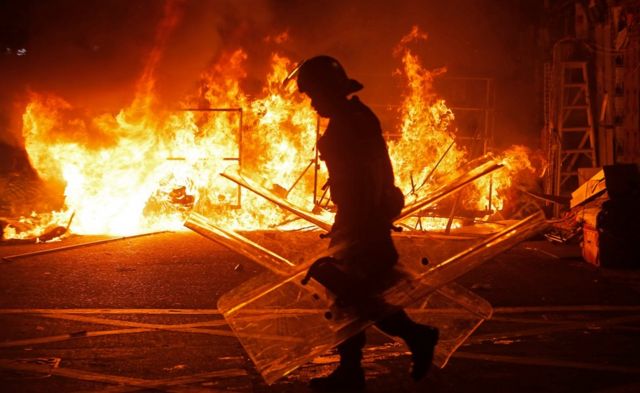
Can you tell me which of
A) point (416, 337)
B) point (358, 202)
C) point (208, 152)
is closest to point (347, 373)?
point (416, 337)

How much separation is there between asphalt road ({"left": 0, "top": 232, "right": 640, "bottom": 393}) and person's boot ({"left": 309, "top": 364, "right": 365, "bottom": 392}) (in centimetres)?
11

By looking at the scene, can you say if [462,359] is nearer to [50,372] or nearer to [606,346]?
[606,346]

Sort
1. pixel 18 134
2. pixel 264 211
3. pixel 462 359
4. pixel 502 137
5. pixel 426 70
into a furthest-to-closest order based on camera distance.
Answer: pixel 18 134, pixel 502 137, pixel 426 70, pixel 264 211, pixel 462 359

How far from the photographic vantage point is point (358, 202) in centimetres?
414

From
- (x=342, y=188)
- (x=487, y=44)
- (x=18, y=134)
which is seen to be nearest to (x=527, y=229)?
(x=342, y=188)

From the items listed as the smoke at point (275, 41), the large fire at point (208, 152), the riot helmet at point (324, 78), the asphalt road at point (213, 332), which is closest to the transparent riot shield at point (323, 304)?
the asphalt road at point (213, 332)

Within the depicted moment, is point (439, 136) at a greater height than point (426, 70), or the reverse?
point (426, 70)

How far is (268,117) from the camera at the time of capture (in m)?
13.2

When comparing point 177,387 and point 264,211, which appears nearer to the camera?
point 177,387

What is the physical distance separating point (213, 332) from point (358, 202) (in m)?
2.28

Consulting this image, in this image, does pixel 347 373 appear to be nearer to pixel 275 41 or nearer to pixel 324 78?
pixel 324 78

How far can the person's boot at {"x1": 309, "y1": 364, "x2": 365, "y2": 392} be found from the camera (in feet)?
14.3

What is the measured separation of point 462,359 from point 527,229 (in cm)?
108

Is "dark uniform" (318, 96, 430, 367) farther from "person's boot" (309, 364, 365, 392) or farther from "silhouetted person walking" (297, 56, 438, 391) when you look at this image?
"person's boot" (309, 364, 365, 392)
